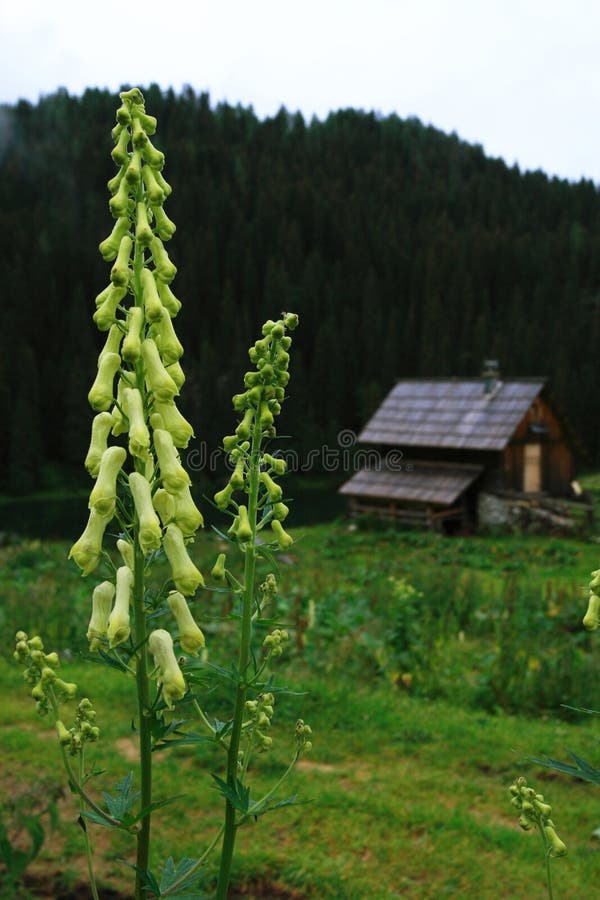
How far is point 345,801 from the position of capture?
7.15 meters

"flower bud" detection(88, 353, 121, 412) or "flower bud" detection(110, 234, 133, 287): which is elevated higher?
"flower bud" detection(110, 234, 133, 287)

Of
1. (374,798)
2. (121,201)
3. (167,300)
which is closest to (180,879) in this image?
(167,300)

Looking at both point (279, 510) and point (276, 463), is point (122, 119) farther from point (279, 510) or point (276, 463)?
point (279, 510)

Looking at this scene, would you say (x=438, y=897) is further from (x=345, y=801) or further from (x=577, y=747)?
(x=577, y=747)

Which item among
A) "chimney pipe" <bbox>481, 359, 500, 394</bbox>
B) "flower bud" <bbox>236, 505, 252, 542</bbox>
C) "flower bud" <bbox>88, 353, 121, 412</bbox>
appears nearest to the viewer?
"flower bud" <bbox>88, 353, 121, 412</bbox>

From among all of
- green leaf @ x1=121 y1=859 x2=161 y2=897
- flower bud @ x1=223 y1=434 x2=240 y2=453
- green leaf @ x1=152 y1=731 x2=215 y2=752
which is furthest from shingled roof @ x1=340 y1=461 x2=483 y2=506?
green leaf @ x1=121 y1=859 x2=161 y2=897

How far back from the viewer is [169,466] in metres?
2.35

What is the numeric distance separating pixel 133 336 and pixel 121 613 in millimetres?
796

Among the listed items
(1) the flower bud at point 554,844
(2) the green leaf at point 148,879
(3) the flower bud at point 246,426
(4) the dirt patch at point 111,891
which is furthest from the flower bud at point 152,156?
(4) the dirt patch at point 111,891

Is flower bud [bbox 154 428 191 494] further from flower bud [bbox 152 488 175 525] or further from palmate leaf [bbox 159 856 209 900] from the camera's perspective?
palmate leaf [bbox 159 856 209 900]

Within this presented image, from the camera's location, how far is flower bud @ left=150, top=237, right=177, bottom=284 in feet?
8.01

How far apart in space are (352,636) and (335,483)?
45.5 metres

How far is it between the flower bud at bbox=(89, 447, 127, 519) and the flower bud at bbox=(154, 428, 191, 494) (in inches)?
4.7

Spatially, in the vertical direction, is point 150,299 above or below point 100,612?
above
